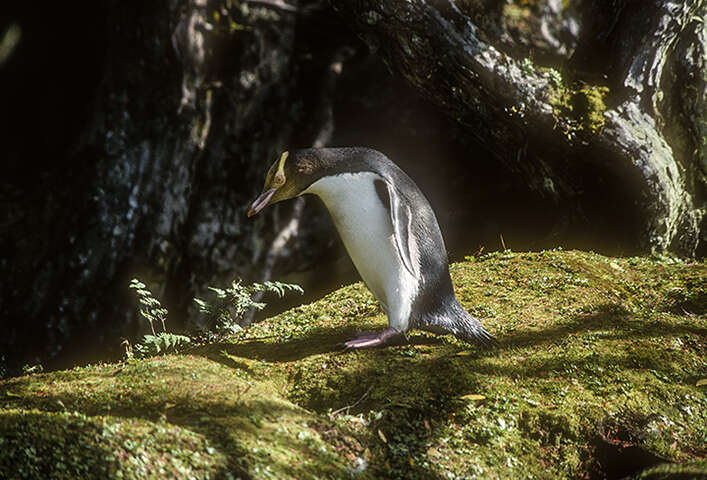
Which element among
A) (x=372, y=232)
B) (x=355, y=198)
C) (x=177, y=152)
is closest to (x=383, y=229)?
(x=372, y=232)

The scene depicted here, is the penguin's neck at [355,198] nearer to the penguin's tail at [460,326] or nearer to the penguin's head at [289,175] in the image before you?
the penguin's head at [289,175]

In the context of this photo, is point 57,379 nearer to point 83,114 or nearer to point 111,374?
point 111,374

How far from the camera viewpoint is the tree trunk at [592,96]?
16.8 ft

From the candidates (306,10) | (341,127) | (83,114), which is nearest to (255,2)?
(306,10)

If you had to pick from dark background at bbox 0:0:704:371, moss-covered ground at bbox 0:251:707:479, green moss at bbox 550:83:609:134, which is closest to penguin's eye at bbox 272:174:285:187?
moss-covered ground at bbox 0:251:707:479

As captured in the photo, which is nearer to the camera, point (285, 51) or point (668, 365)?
point (668, 365)

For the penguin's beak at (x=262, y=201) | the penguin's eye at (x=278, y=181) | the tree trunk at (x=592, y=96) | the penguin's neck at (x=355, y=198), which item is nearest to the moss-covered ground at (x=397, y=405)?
the penguin's neck at (x=355, y=198)

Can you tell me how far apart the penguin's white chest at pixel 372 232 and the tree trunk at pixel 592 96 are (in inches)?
82.5

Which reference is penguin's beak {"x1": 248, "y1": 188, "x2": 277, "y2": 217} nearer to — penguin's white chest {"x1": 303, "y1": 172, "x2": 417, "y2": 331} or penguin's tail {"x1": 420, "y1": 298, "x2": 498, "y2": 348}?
penguin's white chest {"x1": 303, "y1": 172, "x2": 417, "y2": 331}

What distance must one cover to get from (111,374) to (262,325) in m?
1.27

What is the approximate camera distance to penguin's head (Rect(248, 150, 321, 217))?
3553 millimetres

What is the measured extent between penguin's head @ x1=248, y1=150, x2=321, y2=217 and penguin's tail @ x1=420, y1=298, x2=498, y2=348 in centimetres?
114

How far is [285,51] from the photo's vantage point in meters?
7.79

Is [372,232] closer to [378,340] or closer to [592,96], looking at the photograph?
[378,340]
